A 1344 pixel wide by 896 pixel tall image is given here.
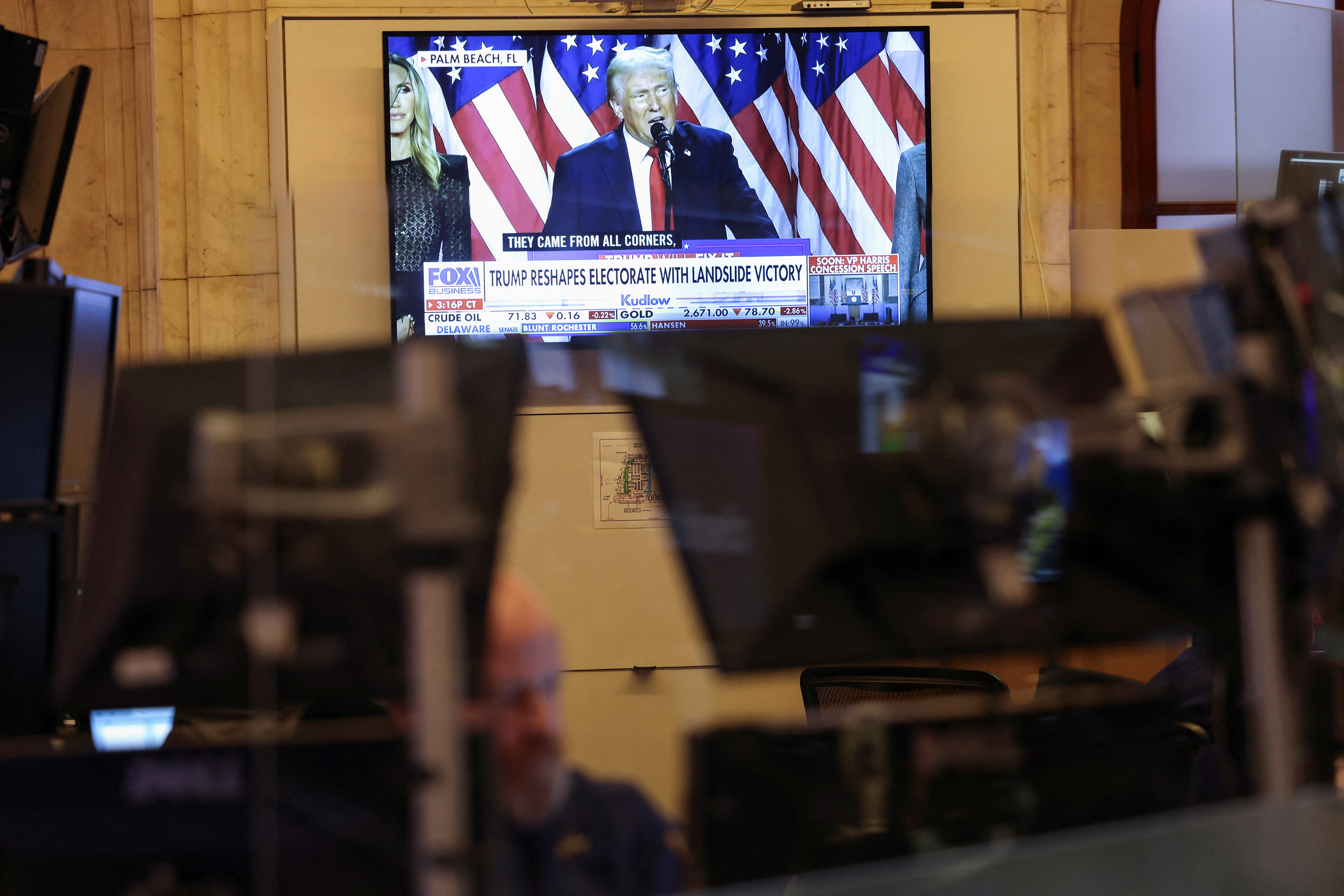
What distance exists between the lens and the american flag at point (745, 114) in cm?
335

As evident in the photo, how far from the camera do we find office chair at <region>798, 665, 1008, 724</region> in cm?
93

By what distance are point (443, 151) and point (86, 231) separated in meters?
1.43

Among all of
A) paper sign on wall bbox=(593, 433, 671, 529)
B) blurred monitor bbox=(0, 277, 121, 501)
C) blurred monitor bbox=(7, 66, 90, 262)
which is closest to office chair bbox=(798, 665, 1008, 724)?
paper sign on wall bbox=(593, 433, 671, 529)

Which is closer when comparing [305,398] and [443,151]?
[305,398]

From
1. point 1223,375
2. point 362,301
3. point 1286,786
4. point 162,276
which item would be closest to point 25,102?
point 362,301

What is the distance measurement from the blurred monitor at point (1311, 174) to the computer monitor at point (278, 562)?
1.54m

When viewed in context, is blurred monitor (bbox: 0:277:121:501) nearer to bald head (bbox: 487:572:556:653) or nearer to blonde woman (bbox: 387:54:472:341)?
bald head (bbox: 487:572:556:653)

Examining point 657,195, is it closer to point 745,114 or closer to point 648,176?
point 648,176

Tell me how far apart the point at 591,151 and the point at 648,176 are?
0.67 feet

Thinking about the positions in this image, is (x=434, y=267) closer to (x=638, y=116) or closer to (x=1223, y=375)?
(x=638, y=116)

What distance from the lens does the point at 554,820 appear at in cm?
78

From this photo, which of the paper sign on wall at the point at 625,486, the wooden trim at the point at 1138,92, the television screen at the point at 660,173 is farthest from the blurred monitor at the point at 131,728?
the wooden trim at the point at 1138,92

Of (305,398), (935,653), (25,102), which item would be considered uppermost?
(25,102)

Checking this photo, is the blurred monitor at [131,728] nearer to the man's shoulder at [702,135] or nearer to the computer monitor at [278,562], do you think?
the computer monitor at [278,562]
